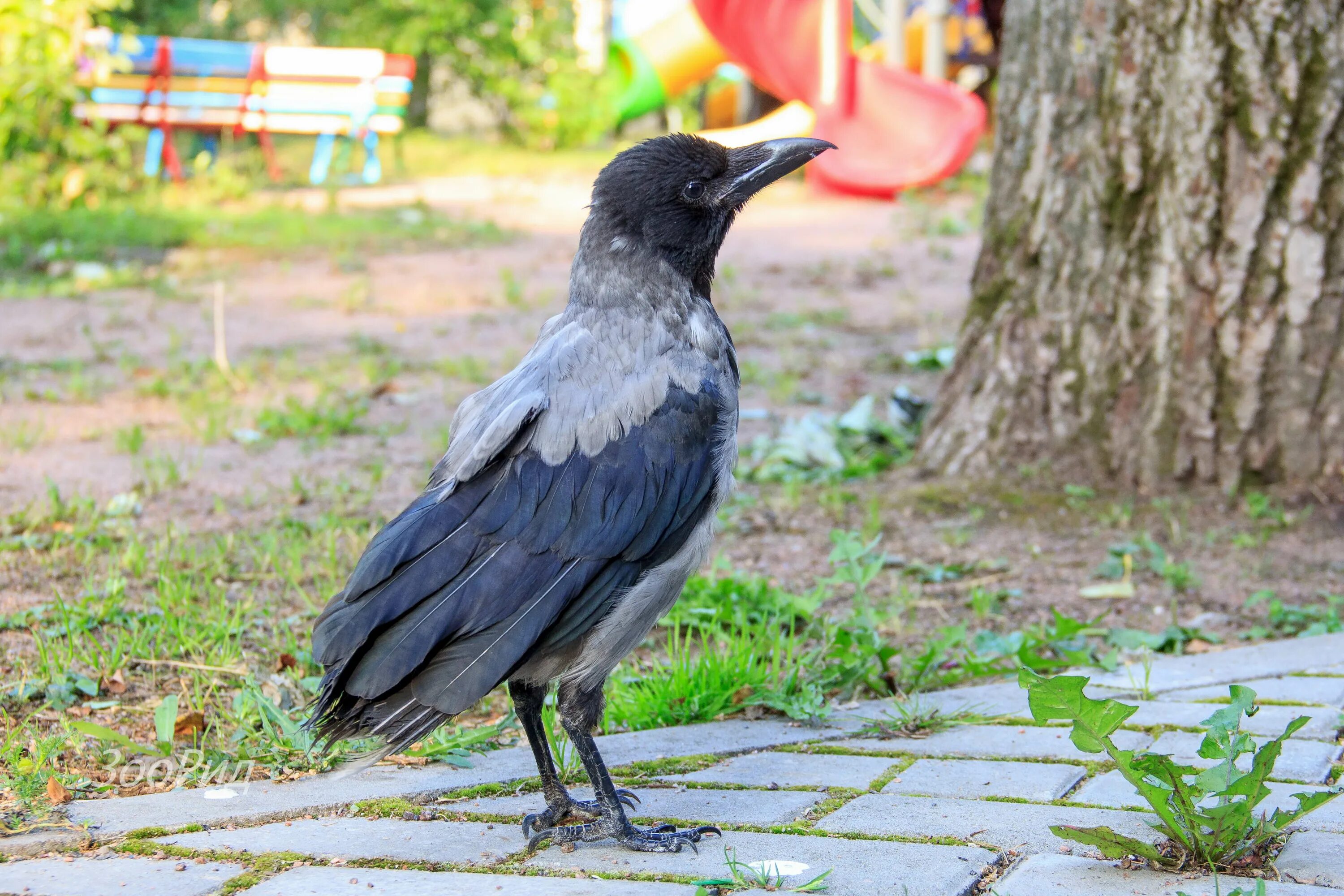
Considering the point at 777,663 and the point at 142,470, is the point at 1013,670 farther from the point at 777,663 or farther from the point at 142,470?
the point at 142,470

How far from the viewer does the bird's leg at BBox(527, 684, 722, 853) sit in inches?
97.1

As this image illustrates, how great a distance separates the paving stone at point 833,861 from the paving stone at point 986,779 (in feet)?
1.14

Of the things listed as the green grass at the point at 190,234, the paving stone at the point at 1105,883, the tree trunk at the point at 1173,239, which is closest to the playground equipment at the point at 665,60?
the green grass at the point at 190,234

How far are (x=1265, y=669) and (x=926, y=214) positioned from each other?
914 centimetres

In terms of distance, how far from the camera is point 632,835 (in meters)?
2.49

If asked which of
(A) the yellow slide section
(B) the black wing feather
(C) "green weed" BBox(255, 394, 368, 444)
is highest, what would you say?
(A) the yellow slide section

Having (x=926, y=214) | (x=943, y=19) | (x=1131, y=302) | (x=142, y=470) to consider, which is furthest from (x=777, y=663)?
(x=943, y=19)

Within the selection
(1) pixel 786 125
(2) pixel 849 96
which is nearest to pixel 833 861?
(1) pixel 786 125

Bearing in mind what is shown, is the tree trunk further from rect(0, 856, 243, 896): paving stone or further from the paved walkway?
rect(0, 856, 243, 896): paving stone

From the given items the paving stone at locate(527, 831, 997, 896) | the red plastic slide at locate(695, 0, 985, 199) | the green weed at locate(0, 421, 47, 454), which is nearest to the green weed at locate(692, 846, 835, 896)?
the paving stone at locate(527, 831, 997, 896)

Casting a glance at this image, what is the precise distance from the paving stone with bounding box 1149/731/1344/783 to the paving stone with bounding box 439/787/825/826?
80cm

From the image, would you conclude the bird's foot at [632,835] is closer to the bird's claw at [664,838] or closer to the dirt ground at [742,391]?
the bird's claw at [664,838]

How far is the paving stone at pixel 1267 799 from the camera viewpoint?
2.41 metres

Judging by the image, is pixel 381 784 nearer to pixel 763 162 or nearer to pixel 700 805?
pixel 700 805
